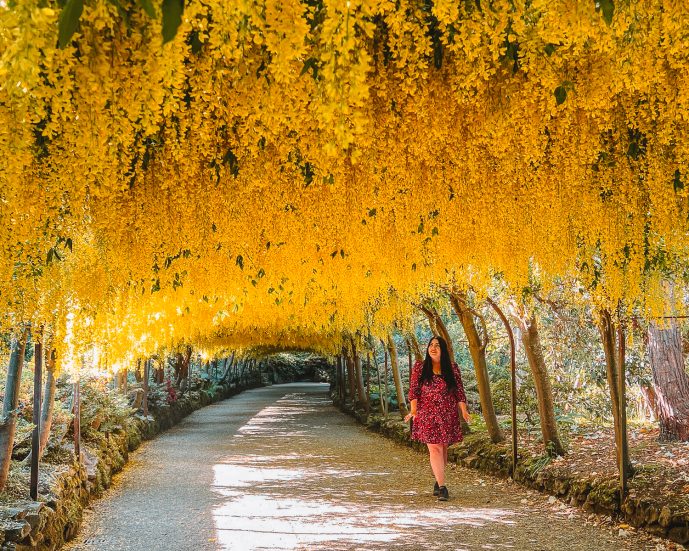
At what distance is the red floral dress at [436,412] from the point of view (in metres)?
5.35

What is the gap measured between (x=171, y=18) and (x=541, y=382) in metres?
5.64

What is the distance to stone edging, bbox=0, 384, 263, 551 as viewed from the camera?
3801 mm

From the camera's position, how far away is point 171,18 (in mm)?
1234

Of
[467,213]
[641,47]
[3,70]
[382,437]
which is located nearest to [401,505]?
[467,213]

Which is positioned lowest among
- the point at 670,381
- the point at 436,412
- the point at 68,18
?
the point at 436,412

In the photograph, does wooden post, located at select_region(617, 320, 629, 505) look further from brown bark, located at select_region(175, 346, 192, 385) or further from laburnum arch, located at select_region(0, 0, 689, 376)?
brown bark, located at select_region(175, 346, 192, 385)

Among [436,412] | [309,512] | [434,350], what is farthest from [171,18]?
[309,512]

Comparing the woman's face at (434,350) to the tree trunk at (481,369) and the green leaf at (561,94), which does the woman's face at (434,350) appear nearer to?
the tree trunk at (481,369)

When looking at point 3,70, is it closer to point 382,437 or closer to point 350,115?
point 350,115

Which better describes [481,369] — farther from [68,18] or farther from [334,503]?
[68,18]

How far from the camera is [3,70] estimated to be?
1.19 meters

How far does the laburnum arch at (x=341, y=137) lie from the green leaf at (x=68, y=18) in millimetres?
34

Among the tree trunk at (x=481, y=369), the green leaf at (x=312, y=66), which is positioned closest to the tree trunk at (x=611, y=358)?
the tree trunk at (x=481, y=369)

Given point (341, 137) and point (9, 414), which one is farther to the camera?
point (9, 414)
